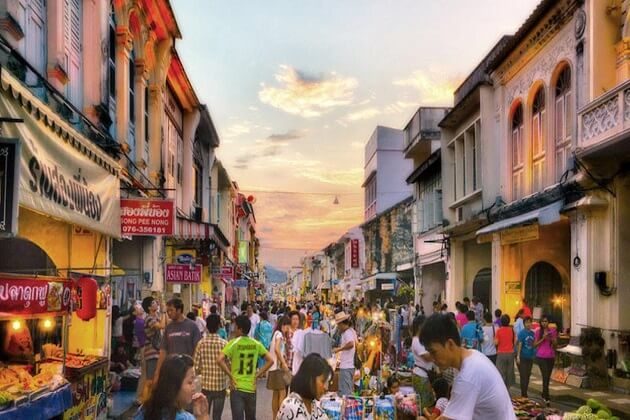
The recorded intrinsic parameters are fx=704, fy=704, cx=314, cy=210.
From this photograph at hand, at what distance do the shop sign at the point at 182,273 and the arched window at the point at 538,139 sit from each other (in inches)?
404

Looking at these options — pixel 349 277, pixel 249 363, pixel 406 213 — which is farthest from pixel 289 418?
pixel 349 277

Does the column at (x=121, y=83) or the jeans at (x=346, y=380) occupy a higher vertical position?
the column at (x=121, y=83)

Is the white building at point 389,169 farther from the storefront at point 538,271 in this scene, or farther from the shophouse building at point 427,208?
the storefront at point 538,271

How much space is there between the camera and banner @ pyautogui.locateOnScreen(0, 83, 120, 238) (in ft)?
23.7

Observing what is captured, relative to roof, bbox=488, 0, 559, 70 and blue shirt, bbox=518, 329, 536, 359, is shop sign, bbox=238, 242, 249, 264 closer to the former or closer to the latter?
roof, bbox=488, 0, 559, 70

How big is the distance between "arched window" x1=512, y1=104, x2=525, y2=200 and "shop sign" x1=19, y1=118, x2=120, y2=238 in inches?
546

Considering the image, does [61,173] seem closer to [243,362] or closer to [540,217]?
[243,362]

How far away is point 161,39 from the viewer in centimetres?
Result: 2009

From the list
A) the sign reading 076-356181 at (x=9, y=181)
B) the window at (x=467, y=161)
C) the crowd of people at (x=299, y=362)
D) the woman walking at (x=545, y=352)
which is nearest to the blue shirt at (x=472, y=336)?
the crowd of people at (x=299, y=362)

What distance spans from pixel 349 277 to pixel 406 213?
3301 cm

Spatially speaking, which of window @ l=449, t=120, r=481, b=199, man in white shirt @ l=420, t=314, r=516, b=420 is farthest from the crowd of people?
window @ l=449, t=120, r=481, b=199

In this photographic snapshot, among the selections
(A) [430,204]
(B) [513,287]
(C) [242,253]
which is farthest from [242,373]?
(C) [242,253]

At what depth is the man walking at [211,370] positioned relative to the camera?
9.49m

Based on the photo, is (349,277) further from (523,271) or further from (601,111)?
(601,111)
